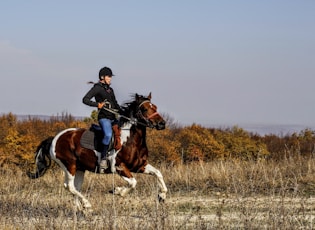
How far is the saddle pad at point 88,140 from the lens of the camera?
12.2 metres

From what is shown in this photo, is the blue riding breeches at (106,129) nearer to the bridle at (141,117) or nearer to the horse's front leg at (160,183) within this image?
the bridle at (141,117)

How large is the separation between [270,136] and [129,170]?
44.2 meters

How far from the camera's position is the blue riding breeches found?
38.6ft

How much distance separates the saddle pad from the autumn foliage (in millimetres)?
19923

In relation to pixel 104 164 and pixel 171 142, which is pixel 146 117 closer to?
pixel 104 164

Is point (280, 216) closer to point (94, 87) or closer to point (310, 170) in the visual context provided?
point (94, 87)

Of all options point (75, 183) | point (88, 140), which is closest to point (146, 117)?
point (88, 140)

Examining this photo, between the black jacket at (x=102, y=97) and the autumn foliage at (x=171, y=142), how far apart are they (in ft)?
66.6

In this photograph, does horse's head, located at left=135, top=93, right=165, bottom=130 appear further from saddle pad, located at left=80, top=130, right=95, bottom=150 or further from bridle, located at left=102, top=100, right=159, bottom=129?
saddle pad, located at left=80, top=130, right=95, bottom=150

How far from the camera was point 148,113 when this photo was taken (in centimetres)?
1195

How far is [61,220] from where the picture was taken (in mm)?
7703

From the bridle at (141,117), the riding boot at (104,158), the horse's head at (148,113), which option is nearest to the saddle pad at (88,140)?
the riding boot at (104,158)

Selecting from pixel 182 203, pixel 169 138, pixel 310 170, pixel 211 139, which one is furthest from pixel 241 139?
pixel 182 203

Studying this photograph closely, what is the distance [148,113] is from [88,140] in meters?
1.37
